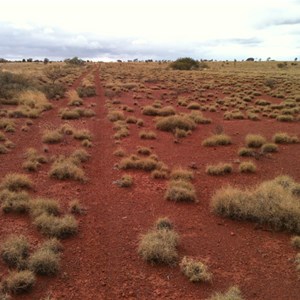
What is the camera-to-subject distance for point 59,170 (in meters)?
12.6

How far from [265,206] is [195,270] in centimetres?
317

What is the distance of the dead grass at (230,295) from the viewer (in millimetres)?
5996

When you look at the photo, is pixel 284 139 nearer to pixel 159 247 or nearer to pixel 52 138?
pixel 52 138

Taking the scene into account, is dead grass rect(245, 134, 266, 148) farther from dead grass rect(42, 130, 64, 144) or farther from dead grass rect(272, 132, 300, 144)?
dead grass rect(42, 130, 64, 144)

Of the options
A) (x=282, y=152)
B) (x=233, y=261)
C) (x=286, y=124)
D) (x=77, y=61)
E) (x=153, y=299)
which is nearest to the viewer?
(x=153, y=299)

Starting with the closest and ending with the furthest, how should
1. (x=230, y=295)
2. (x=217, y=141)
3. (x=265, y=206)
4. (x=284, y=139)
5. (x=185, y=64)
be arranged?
(x=230, y=295) < (x=265, y=206) < (x=217, y=141) < (x=284, y=139) < (x=185, y=64)

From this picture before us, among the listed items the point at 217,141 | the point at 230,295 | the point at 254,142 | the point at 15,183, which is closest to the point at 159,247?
the point at 230,295

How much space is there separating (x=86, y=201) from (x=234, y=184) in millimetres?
4969

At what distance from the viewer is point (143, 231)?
351 inches

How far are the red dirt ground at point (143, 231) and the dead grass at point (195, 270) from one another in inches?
4.5

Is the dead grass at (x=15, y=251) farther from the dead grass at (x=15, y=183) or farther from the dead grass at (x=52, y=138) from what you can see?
the dead grass at (x=52, y=138)

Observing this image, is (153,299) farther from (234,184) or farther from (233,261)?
(234,184)

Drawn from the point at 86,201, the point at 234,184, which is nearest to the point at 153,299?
the point at 86,201

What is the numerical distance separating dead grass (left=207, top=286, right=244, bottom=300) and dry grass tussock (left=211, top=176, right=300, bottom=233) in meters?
3.07
